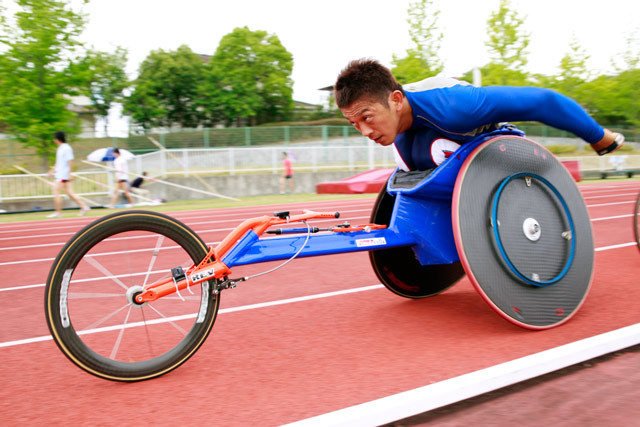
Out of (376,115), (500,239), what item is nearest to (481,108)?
(376,115)

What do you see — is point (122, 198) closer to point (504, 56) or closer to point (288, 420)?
point (288, 420)

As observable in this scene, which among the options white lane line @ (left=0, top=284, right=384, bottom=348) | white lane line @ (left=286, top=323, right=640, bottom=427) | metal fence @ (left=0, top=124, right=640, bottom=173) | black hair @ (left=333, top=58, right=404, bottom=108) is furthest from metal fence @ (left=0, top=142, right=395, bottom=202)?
white lane line @ (left=286, top=323, right=640, bottom=427)

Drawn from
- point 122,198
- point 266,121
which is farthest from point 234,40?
point 122,198

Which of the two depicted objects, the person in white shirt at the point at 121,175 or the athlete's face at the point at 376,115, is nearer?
the athlete's face at the point at 376,115

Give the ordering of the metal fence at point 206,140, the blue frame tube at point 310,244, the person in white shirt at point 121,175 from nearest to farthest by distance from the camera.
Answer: the blue frame tube at point 310,244 < the person in white shirt at point 121,175 < the metal fence at point 206,140

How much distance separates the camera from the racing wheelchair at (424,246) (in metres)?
2.57

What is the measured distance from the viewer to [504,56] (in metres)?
30.7

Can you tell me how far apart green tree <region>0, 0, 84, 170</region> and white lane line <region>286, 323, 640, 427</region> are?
2143 centimetres

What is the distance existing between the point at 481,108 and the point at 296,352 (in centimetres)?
171

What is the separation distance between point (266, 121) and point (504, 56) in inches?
912

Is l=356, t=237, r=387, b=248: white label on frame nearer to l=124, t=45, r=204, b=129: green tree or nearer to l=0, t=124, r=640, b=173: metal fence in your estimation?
l=0, t=124, r=640, b=173: metal fence

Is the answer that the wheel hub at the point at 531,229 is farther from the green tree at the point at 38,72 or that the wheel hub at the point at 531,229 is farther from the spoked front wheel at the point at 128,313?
the green tree at the point at 38,72

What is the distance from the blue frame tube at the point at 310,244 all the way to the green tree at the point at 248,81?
42.1 metres

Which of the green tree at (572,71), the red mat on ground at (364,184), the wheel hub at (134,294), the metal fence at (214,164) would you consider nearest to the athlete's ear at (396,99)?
the wheel hub at (134,294)
